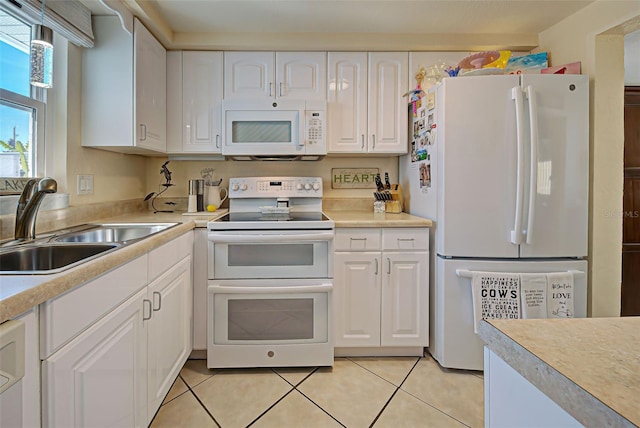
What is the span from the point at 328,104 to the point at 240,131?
25.8 inches

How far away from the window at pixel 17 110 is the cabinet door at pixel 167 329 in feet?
2.76

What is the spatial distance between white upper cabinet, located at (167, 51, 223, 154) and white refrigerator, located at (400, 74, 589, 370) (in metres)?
1.52

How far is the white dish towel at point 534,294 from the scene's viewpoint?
6.18ft

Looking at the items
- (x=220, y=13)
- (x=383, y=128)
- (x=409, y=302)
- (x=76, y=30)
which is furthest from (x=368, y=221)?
(x=76, y=30)

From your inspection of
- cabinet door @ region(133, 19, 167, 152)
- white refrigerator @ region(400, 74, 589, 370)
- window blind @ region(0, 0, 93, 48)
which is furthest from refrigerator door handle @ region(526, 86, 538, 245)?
window blind @ region(0, 0, 93, 48)

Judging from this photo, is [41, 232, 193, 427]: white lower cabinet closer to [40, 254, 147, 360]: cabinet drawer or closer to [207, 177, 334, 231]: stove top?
[40, 254, 147, 360]: cabinet drawer

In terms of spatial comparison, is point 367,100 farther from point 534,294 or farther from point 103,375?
point 103,375

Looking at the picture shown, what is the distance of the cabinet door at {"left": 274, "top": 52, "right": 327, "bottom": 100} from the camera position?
242 centimetres

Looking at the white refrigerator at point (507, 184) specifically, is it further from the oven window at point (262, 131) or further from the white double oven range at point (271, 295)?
the oven window at point (262, 131)

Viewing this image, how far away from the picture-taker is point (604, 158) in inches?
78.7

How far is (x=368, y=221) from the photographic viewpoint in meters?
2.08

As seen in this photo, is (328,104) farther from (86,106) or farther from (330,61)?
(86,106)

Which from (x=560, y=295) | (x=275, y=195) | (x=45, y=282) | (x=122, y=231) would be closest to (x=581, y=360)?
(x=45, y=282)

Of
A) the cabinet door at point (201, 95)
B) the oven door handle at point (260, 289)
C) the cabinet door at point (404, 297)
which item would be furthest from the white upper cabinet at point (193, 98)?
the cabinet door at point (404, 297)
